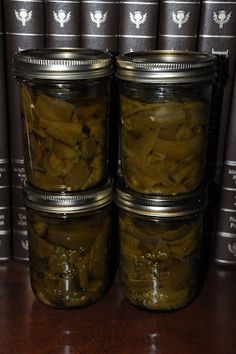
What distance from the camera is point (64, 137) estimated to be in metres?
0.54

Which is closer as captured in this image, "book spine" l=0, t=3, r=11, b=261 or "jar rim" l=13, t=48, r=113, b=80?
"jar rim" l=13, t=48, r=113, b=80

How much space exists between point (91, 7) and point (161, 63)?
14cm

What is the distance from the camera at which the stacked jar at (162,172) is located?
529 mm

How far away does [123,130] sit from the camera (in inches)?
22.5

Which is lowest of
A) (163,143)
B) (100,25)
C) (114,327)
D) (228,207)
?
(114,327)

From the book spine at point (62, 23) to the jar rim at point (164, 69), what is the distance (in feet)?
0.32

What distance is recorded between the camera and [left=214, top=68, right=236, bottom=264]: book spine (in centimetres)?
65

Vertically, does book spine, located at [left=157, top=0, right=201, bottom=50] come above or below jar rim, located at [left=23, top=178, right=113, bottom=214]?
above

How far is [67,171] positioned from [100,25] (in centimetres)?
19

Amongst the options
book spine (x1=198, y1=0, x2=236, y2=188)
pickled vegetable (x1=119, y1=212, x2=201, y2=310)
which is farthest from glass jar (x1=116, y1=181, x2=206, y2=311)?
book spine (x1=198, y1=0, x2=236, y2=188)

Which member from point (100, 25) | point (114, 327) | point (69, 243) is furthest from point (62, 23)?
point (114, 327)

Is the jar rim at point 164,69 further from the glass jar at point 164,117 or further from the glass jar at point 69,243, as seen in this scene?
the glass jar at point 69,243

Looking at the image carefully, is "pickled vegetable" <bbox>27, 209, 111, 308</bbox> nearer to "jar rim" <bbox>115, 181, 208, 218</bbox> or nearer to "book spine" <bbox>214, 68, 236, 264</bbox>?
"jar rim" <bbox>115, 181, 208, 218</bbox>

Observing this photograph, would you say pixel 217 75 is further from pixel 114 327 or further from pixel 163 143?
pixel 114 327
